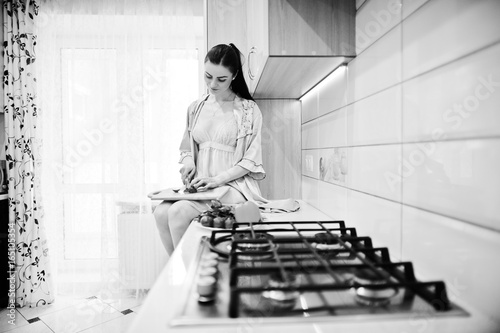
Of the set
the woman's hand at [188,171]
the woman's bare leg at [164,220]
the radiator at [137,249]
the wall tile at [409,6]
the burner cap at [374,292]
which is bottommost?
the radiator at [137,249]

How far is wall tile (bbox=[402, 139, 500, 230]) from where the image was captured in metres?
0.48

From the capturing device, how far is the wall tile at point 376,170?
2.55 ft

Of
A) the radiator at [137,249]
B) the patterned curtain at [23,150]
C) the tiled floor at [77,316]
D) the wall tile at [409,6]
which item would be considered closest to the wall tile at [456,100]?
the wall tile at [409,6]

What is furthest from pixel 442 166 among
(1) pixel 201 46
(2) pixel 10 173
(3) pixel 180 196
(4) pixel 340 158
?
(2) pixel 10 173

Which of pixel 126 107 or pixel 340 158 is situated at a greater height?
pixel 126 107

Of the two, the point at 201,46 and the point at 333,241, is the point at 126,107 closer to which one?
the point at 201,46

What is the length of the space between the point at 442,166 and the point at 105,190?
2.47 m

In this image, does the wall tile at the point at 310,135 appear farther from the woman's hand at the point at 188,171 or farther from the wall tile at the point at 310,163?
the woman's hand at the point at 188,171

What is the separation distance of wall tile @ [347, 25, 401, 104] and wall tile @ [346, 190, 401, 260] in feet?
0.98

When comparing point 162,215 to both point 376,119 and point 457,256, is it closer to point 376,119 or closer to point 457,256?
point 376,119

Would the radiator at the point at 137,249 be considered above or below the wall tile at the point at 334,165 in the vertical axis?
below

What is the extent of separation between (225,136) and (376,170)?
2.75 ft

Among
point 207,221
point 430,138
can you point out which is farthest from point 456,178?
point 207,221

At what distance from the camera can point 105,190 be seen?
2572 mm
